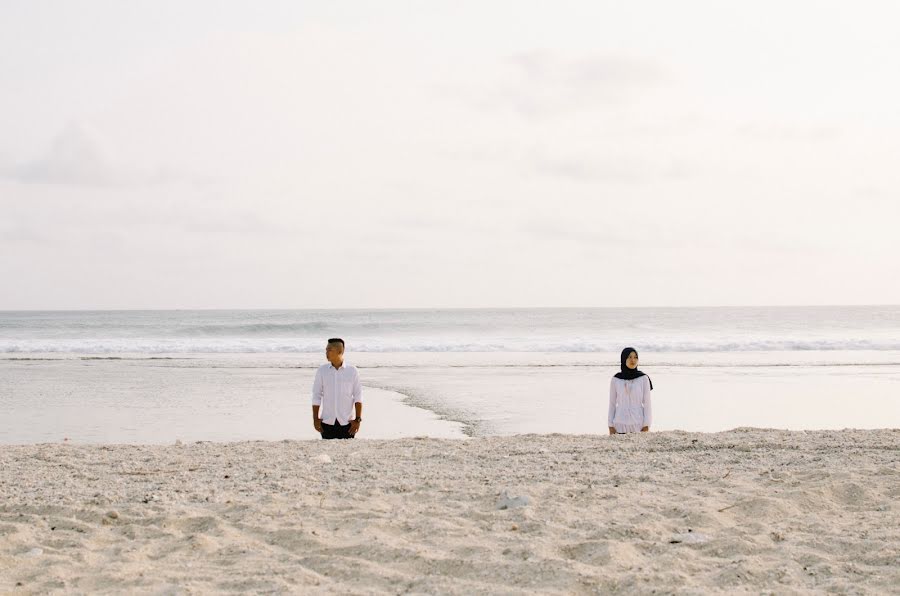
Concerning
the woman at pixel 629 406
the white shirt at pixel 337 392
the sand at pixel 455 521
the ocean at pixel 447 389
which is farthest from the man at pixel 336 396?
the woman at pixel 629 406

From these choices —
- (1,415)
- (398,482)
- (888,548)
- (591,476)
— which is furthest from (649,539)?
(1,415)

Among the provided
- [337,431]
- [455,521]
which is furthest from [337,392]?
[455,521]

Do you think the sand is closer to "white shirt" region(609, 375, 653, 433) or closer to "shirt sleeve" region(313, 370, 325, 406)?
"shirt sleeve" region(313, 370, 325, 406)

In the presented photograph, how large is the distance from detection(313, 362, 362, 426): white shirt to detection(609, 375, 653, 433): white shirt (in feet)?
9.56

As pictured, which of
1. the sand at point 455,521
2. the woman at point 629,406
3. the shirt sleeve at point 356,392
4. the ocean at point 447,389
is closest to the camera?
the sand at point 455,521

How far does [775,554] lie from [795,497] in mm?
1356

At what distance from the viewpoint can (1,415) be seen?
1238 centimetres

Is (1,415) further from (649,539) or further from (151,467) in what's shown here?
(649,539)

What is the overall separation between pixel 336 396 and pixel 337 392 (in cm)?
6

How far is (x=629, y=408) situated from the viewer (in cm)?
912

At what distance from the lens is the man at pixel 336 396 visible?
8523mm

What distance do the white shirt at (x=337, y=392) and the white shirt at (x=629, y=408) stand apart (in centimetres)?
291

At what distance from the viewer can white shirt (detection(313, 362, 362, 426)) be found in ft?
28.0

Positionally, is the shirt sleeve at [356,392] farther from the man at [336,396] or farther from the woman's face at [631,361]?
the woman's face at [631,361]
